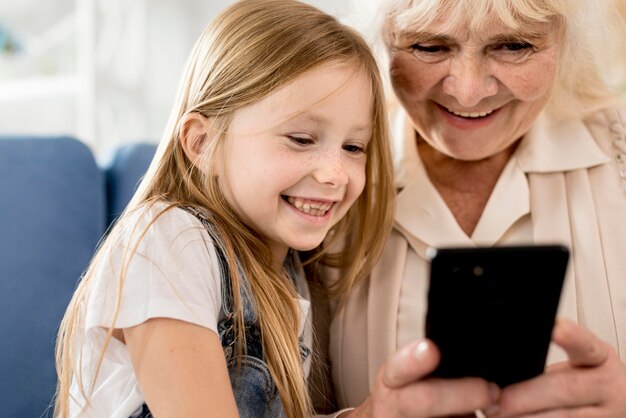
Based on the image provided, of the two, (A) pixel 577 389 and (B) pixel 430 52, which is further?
(B) pixel 430 52

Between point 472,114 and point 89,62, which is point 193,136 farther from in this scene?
point 89,62

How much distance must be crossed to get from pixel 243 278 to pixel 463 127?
0.48m

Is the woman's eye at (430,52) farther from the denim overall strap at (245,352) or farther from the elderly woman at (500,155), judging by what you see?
the denim overall strap at (245,352)

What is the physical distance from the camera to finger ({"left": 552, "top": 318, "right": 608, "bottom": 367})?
81 cm

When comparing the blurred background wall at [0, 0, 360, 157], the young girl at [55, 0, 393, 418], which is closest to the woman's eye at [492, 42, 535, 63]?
the young girl at [55, 0, 393, 418]

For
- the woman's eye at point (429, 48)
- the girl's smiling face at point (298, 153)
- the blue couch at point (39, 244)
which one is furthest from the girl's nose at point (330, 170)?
the blue couch at point (39, 244)

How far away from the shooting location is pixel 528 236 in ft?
4.63

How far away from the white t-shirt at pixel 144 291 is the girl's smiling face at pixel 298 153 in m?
0.10

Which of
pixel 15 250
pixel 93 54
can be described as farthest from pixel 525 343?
pixel 93 54

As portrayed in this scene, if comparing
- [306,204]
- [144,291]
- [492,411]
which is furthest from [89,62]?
[492,411]

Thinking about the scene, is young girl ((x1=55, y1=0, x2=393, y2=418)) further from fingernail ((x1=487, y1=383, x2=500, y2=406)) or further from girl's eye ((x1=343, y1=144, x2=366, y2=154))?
fingernail ((x1=487, y1=383, x2=500, y2=406))

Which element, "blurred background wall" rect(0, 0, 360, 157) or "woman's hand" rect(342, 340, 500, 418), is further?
"blurred background wall" rect(0, 0, 360, 157)

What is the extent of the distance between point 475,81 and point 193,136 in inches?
17.9

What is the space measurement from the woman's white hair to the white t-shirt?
0.50 metres
